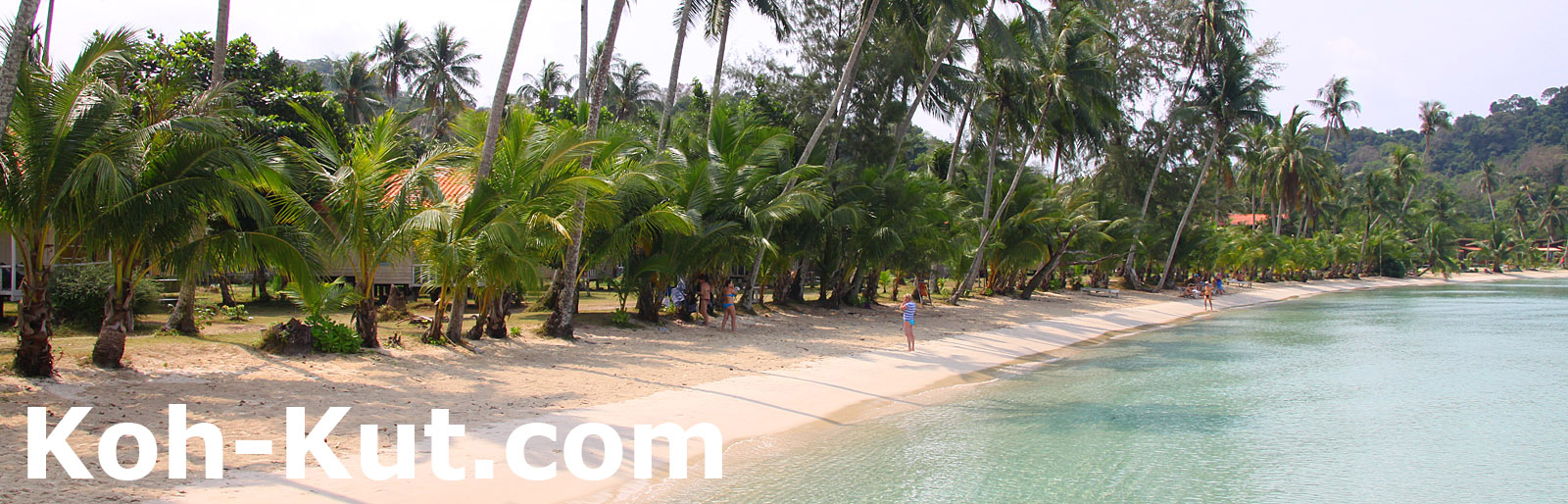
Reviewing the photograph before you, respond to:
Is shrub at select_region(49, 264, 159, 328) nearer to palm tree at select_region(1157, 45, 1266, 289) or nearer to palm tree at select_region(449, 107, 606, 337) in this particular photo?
palm tree at select_region(449, 107, 606, 337)

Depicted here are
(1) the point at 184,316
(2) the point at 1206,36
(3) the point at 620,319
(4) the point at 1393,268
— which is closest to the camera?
(1) the point at 184,316

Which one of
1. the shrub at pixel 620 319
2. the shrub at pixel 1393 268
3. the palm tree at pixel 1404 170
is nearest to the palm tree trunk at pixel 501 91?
the shrub at pixel 620 319

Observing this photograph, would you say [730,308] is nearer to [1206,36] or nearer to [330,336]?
[330,336]

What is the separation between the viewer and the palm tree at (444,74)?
40781 mm

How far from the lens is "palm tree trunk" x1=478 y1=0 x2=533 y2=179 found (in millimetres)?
12383

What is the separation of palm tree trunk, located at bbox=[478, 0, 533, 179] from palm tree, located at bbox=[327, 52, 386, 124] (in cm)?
2707

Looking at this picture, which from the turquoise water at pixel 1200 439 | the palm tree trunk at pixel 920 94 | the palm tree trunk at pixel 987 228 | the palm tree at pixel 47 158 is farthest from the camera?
the palm tree trunk at pixel 987 228

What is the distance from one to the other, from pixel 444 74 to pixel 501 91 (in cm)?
3149

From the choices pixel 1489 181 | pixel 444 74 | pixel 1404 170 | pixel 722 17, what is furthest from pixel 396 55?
pixel 1489 181

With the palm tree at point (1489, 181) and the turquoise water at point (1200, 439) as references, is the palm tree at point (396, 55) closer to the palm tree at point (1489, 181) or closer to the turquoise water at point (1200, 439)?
the turquoise water at point (1200, 439)

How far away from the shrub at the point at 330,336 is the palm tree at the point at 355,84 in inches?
1098

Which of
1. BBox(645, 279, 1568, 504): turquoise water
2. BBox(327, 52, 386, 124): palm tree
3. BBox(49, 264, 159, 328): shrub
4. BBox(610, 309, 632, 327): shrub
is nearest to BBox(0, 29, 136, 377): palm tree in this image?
BBox(49, 264, 159, 328): shrub

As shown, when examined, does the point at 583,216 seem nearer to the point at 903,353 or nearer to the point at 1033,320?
the point at 903,353

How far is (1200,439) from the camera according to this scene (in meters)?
11.0
